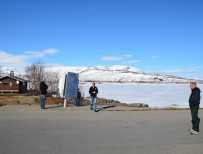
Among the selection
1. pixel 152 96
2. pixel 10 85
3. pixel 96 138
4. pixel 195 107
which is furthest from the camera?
pixel 152 96

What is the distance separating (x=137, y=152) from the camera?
25.0 ft

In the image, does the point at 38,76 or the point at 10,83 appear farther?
the point at 38,76

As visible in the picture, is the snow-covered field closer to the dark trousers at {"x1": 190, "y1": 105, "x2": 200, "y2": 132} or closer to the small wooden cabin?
the small wooden cabin

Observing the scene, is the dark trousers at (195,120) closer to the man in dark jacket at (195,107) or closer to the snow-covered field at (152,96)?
the man in dark jacket at (195,107)

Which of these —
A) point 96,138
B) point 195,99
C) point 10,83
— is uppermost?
point 10,83

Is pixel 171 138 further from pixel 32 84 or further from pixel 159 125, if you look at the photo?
pixel 32 84

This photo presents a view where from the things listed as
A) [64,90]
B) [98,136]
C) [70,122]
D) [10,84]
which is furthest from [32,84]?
[98,136]

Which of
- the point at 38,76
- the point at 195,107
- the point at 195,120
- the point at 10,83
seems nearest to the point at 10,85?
Answer: the point at 10,83

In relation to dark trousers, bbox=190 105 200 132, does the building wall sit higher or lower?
higher

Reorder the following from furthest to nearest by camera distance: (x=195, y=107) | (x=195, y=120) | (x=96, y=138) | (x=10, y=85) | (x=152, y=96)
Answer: (x=152, y=96), (x=10, y=85), (x=195, y=107), (x=195, y=120), (x=96, y=138)

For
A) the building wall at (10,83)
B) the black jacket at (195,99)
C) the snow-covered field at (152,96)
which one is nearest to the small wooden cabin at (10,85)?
the building wall at (10,83)

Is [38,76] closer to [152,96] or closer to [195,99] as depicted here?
[152,96]

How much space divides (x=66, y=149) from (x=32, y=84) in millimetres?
47265

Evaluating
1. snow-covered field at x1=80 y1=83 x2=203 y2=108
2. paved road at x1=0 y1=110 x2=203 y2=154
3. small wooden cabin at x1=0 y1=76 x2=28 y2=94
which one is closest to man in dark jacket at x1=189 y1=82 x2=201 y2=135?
paved road at x1=0 y1=110 x2=203 y2=154
